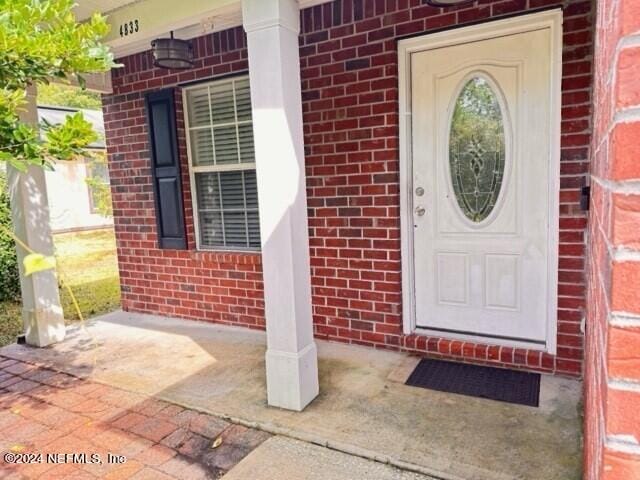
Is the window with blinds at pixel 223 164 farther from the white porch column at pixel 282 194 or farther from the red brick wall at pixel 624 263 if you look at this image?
the red brick wall at pixel 624 263

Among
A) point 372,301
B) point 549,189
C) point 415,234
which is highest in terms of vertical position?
point 549,189

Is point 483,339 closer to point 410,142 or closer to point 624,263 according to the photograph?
point 410,142

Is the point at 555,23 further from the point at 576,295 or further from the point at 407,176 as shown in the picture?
the point at 576,295

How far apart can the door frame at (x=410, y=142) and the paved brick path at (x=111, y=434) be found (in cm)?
155

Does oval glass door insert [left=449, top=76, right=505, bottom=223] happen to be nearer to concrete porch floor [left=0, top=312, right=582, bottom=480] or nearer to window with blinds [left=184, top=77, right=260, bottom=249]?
concrete porch floor [left=0, top=312, right=582, bottom=480]

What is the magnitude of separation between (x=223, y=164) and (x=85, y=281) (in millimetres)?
3971

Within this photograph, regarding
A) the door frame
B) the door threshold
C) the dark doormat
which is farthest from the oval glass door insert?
the dark doormat

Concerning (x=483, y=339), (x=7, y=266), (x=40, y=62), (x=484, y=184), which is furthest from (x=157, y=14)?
(x=7, y=266)

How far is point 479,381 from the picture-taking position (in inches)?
110

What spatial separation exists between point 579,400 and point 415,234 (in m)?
1.42

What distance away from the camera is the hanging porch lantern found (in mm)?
3533

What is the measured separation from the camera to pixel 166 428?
248cm

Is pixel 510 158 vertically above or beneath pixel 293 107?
beneath

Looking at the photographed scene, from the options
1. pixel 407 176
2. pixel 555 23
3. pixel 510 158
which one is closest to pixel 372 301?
pixel 407 176
